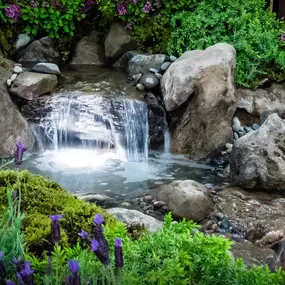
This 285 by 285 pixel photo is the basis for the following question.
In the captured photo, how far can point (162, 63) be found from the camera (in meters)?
9.30

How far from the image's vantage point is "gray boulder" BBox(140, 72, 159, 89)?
8820 mm

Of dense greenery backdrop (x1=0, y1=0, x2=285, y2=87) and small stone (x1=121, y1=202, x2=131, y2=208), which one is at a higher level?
dense greenery backdrop (x1=0, y1=0, x2=285, y2=87)

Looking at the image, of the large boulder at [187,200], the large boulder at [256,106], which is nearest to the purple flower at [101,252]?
the large boulder at [187,200]

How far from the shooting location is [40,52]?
10555 millimetres

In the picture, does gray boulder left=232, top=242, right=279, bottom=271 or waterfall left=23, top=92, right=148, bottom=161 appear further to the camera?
waterfall left=23, top=92, right=148, bottom=161

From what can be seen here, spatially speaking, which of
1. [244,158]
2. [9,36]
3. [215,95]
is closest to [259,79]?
[215,95]

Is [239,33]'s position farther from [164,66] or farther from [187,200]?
[187,200]

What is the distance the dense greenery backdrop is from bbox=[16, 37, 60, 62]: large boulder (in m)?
0.23

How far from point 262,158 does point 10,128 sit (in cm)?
382

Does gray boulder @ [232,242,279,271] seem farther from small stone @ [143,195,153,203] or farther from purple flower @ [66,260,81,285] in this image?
purple flower @ [66,260,81,285]

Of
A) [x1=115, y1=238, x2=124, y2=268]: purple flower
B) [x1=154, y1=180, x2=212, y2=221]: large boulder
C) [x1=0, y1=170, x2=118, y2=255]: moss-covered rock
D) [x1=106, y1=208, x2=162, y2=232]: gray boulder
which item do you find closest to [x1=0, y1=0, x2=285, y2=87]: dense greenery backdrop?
[x1=154, y1=180, x2=212, y2=221]: large boulder

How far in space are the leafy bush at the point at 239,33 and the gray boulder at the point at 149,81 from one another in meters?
0.87

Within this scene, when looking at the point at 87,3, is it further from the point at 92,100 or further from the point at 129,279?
the point at 129,279

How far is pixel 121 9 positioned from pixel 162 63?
5.45 feet
